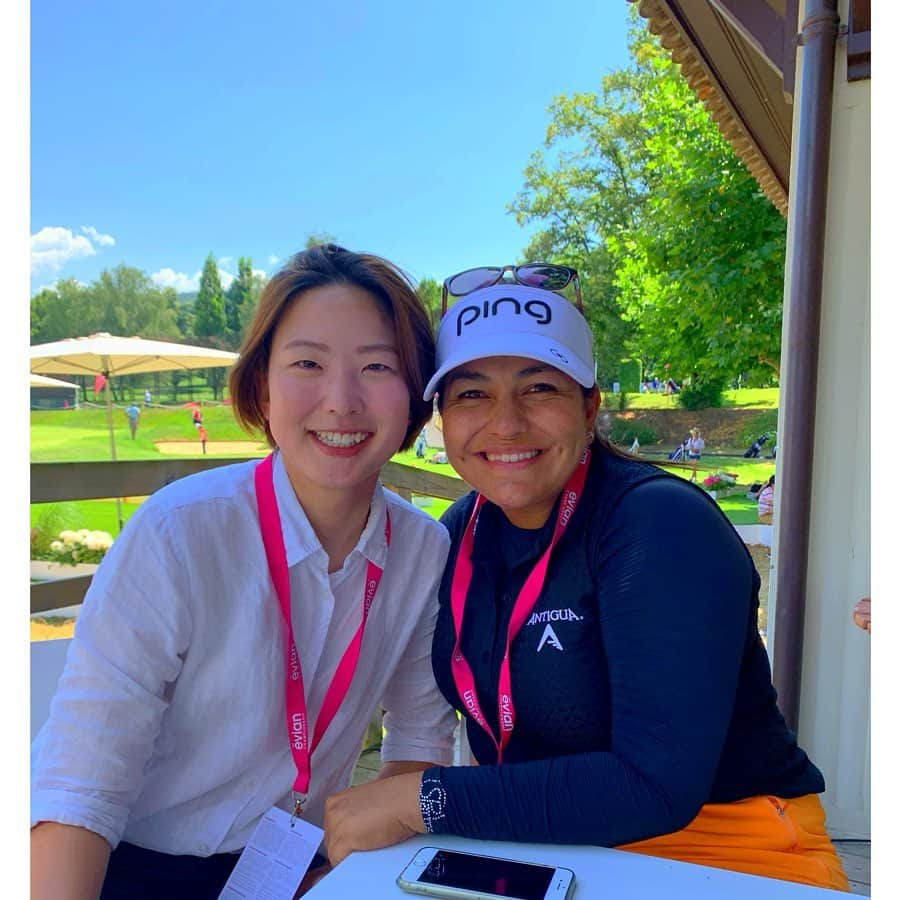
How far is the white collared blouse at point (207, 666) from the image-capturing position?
1.19m

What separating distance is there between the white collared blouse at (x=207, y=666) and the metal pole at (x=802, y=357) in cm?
175

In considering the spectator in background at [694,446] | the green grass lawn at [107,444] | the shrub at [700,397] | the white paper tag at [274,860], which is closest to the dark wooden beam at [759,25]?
the white paper tag at [274,860]

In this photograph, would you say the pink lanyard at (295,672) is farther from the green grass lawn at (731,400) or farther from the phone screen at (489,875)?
the green grass lawn at (731,400)

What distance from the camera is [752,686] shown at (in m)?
1.32

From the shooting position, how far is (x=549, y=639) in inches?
51.1

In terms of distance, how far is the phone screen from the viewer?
93 centimetres

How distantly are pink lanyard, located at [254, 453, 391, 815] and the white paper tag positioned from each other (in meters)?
0.05

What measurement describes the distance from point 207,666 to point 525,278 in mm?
1076

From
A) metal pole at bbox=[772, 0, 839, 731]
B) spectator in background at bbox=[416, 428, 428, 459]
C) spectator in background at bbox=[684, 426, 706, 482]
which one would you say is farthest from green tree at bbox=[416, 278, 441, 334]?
spectator in background at bbox=[684, 426, 706, 482]

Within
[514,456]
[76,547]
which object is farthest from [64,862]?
[76,547]

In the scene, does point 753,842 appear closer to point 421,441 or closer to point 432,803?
point 432,803

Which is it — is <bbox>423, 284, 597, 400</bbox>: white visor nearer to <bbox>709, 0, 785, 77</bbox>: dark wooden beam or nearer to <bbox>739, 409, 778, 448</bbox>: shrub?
<bbox>709, 0, 785, 77</bbox>: dark wooden beam

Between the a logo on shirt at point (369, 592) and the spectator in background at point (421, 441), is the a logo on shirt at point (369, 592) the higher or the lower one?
the lower one
